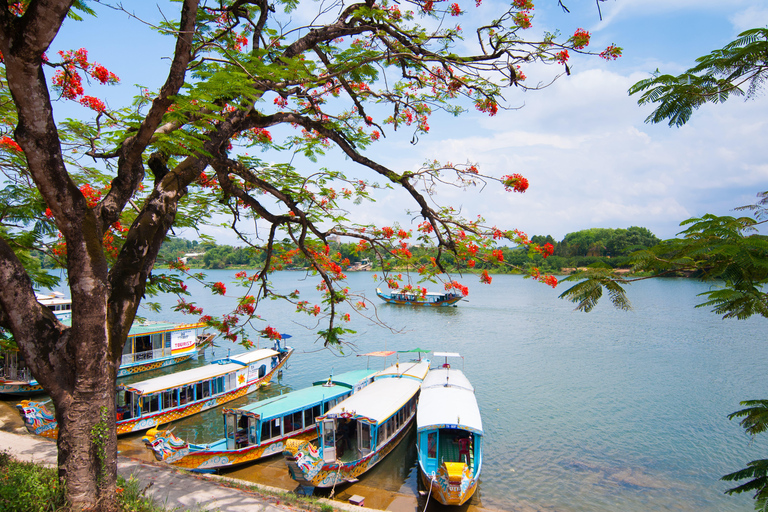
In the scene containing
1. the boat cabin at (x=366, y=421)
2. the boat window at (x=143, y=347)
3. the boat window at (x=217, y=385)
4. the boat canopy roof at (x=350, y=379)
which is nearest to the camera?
the boat cabin at (x=366, y=421)

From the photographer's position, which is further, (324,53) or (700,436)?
(700,436)

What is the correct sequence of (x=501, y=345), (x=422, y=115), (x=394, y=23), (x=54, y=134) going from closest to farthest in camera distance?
(x=54, y=134)
(x=394, y=23)
(x=422, y=115)
(x=501, y=345)

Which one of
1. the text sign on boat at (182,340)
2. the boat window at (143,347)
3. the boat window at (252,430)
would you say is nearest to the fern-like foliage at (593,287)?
the boat window at (252,430)

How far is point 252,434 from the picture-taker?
10.9m

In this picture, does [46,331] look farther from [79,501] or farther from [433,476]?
[433,476]

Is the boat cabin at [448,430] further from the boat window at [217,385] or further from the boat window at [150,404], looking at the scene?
the boat window at [150,404]

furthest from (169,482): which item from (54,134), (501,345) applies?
(501,345)

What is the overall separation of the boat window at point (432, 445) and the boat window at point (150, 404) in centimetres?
890

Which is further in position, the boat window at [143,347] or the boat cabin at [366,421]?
the boat window at [143,347]

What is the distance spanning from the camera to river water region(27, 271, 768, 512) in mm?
10406

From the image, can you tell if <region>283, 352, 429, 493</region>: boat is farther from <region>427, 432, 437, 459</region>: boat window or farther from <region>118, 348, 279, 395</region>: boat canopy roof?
<region>118, 348, 279, 395</region>: boat canopy roof

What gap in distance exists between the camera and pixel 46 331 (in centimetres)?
383

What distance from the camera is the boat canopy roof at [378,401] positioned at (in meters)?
10.2

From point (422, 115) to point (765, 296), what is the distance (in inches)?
204
